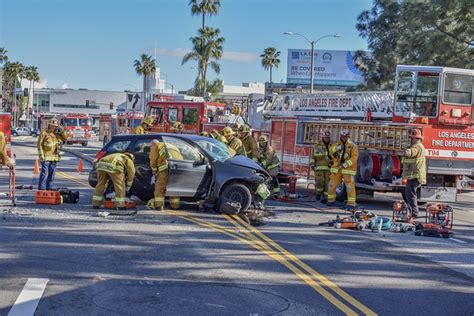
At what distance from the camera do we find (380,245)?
10633 mm

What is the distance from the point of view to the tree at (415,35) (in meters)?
30.1

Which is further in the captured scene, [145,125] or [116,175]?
[145,125]

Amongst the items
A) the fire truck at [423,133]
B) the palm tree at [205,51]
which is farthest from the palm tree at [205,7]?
the fire truck at [423,133]

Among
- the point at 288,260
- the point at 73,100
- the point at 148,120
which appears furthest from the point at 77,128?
the point at 73,100

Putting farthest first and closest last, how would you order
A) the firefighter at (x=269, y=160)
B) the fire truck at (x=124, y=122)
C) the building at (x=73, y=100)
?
the building at (x=73, y=100)
the fire truck at (x=124, y=122)
the firefighter at (x=269, y=160)

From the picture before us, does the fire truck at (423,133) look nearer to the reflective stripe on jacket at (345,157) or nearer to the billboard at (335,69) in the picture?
the reflective stripe on jacket at (345,157)

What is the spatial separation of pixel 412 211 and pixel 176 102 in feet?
42.4

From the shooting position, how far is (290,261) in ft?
29.3

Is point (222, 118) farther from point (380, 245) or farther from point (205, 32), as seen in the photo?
point (205, 32)

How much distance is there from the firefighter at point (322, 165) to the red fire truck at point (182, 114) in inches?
334

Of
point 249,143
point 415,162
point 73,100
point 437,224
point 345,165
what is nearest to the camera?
point 437,224

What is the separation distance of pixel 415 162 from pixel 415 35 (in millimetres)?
20542

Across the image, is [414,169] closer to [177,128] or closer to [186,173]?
[186,173]

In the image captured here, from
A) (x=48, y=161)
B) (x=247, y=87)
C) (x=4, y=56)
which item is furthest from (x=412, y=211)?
(x=247, y=87)
